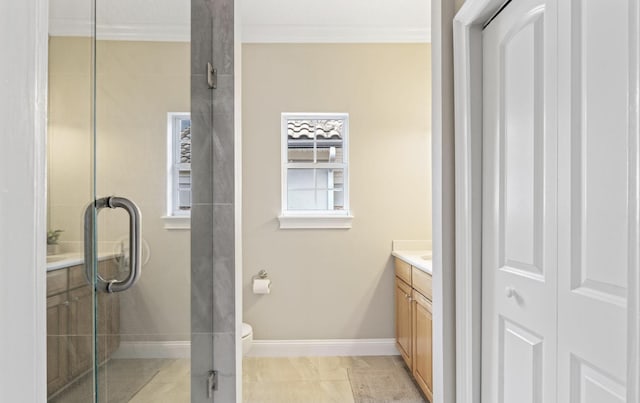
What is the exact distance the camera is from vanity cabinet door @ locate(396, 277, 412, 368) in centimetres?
307

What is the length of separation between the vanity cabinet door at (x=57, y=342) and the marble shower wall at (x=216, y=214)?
3.31 ft

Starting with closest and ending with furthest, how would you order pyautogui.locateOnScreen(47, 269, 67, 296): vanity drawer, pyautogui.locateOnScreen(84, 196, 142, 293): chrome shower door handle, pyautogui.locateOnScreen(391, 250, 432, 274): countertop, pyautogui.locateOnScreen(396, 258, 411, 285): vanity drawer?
pyautogui.locateOnScreen(47, 269, 67, 296): vanity drawer < pyautogui.locateOnScreen(84, 196, 142, 293): chrome shower door handle < pyautogui.locateOnScreen(391, 250, 432, 274): countertop < pyautogui.locateOnScreen(396, 258, 411, 285): vanity drawer

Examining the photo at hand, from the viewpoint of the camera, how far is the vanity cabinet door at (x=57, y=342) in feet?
2.77

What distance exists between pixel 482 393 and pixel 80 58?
1551 millimetres

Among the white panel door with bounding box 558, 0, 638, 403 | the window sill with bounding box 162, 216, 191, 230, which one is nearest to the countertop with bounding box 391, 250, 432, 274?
the window sill with bounding box 162, 216, 191, 230

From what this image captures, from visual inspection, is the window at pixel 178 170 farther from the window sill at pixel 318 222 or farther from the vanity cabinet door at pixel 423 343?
the window sill at pixel 318 222

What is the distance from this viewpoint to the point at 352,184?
3586 mm

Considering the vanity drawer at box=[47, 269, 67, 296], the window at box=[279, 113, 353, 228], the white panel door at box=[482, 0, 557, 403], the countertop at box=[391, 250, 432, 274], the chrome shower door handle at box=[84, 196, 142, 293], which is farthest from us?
the window at box=[279, 113, 353, 228]

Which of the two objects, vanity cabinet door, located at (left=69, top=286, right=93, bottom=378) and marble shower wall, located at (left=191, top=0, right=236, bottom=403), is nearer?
vanity cabinet door, located at (left=69, top=286, right=93, bottom=378)

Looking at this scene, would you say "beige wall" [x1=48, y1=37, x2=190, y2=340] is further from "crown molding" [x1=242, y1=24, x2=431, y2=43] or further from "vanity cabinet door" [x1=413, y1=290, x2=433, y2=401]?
"crown molding" [x1=242, y1=24, x2=431, y2=43]

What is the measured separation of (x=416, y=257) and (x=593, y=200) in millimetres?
2239

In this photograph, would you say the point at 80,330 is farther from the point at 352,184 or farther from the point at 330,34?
the point at 330,34

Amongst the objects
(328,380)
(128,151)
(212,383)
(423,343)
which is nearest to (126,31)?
(128,151)

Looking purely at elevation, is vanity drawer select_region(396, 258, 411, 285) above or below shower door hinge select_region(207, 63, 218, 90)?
below
